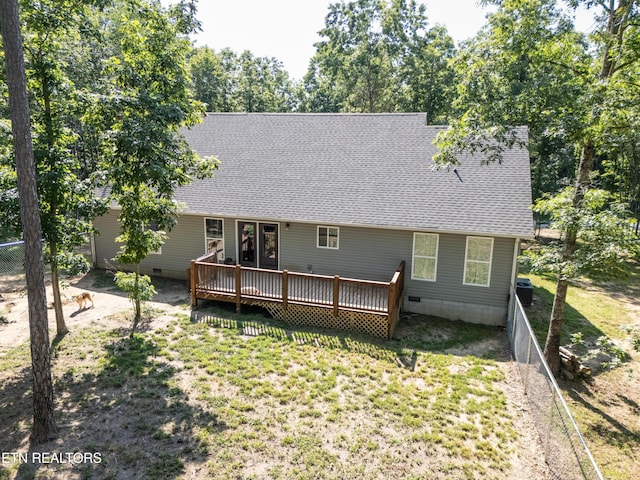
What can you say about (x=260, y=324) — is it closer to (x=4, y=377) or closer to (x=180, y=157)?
(x=180, y=157)

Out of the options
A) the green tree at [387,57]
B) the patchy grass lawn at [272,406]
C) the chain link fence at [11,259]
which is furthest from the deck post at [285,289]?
the green tree at [387,57]

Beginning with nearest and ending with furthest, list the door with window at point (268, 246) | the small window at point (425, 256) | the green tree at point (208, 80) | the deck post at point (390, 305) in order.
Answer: the deck post at point (390, 305) < the small window at point (425, 256) < the door with window at point (268, 246) < the green tree at point (208, 80)

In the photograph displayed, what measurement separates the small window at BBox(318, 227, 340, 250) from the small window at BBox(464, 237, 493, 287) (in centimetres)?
396

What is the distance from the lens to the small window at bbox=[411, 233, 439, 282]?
11836mm

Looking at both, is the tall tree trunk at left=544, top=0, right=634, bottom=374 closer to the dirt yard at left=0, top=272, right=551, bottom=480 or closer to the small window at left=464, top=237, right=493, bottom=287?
the dirt yard at left=0, top=272, right=551, bottom=480

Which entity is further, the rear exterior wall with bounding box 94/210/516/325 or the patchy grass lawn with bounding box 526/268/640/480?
the rear exterior wall with bounding box 94/210/516/325

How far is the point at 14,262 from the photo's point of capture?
15.3 metres

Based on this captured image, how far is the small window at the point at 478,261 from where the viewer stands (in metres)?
11.3

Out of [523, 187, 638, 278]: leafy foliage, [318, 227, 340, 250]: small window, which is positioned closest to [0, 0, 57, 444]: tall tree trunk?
[318, 227, 340, 250]: small window

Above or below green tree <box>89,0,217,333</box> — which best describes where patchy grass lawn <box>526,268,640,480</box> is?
below

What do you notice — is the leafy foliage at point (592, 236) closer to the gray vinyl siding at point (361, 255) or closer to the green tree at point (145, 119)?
the gray vinyl siding at point (361, 255)

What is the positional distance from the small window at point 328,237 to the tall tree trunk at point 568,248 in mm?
6301

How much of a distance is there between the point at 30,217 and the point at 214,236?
8.36m

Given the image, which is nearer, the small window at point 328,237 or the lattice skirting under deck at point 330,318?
the lattice skirting under deck at point 330,318
